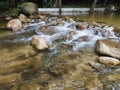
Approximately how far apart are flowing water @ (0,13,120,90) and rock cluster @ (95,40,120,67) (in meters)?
0.22

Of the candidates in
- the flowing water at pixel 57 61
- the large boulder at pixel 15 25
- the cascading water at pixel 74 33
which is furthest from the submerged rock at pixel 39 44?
the large boulder at pixel 15 25

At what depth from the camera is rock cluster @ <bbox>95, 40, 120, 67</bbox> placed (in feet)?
20.9

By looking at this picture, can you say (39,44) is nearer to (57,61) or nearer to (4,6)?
(57,61)

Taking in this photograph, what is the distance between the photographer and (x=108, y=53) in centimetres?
681

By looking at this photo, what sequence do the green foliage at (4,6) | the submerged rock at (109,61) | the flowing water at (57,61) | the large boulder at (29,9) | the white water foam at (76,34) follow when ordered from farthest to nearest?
the green foliage at (4,6)
the large boulder at (29,9)
the white water foam at (76,34)
the submerged rock at (109,61)
the flowing water at (57,61)

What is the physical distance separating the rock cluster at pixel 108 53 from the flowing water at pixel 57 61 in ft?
0.71

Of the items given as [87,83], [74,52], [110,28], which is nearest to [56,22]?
[110,28]

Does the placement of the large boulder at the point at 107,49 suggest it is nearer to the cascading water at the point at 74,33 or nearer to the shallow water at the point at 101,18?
the cascading water at the point at 74,33

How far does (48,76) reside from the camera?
5.66 meters

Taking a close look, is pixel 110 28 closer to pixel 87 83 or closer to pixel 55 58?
pixel 55 58

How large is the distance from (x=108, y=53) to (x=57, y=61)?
167 cm

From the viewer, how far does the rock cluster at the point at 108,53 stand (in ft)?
20.9

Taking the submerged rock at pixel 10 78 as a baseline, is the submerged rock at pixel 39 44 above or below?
above

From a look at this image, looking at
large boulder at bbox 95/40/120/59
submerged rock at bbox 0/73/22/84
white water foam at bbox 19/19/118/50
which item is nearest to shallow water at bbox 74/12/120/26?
white water foam at bbox 19/19/118/50
